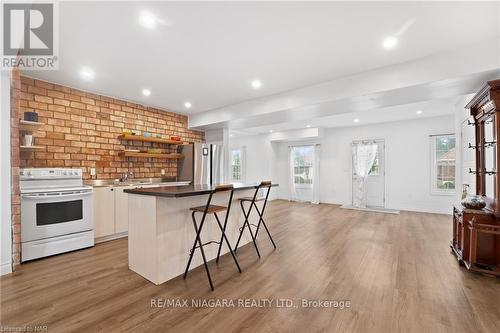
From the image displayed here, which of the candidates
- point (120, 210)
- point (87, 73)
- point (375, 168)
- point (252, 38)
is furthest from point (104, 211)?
point (375, 168)

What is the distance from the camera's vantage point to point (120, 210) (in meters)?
3.88

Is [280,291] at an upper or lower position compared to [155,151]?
lower

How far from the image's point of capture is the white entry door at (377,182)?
6.79m

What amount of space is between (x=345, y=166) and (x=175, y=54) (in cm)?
635

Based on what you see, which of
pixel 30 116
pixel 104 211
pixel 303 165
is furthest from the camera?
pixel 303 165

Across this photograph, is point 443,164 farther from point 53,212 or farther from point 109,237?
point 53,212

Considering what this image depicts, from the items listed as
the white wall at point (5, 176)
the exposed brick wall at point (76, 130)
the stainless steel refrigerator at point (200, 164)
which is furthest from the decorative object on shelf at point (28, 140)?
the stainless steel refrigerator at point (200, 164)

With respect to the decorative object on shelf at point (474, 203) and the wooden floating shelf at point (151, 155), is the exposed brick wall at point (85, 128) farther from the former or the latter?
the decorative object on shelf at point (474, 203)

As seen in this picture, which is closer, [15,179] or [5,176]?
[5,176]

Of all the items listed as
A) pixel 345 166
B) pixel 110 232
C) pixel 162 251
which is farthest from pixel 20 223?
pixel 345 166

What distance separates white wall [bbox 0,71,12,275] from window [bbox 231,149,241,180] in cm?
707

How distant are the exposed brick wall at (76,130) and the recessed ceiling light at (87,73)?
68 cm

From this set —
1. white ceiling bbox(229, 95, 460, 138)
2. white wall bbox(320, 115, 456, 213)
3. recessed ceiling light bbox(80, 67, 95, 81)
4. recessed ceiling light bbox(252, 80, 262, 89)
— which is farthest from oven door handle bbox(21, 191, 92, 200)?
white wall bbox(320, 115, 456, 213)

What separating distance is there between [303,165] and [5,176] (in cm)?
754
